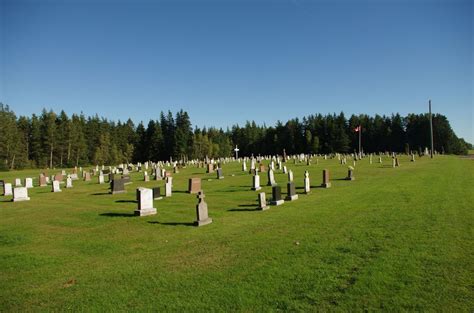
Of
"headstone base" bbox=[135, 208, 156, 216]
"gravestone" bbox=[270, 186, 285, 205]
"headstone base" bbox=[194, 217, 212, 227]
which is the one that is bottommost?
"headstone base" bbox=[194, 217, 212, 227]

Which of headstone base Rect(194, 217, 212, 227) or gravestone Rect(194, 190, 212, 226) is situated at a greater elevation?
gravestone Rect(194, 190, 212, 226)

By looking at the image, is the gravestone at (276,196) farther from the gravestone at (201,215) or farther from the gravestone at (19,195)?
the gravestone at (19,195)

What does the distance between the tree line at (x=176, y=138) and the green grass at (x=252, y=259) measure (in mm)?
68230

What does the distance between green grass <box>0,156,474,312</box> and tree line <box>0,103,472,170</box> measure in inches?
2686

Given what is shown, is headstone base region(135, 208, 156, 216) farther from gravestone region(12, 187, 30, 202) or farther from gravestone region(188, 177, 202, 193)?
gravestone region(12, 187, 30, 202)

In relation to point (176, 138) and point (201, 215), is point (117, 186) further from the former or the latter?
point (176, 138)

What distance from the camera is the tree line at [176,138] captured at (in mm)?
79688

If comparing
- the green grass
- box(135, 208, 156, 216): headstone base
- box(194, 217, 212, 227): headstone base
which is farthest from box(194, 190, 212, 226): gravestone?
box(135, 208, 156, 216): headstone base

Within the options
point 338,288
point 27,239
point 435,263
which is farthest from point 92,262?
point 435,263

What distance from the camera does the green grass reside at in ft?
19.7

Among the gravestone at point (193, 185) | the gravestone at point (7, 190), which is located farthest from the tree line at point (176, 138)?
the gravestone at point (193, 185)

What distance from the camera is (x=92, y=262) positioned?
880 centimetres

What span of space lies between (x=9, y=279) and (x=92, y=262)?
1.76m

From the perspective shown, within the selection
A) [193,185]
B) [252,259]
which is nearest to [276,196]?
[193,185]
